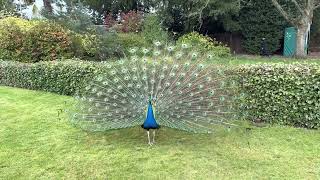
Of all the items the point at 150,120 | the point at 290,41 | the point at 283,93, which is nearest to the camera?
the point at 150,120

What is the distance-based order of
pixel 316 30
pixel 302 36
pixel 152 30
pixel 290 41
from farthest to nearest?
pixel 316 30 → pixel 290 41 → pixel 302 36 → pixel 152 30

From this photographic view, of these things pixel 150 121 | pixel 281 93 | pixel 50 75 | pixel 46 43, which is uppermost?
pixel 46 43

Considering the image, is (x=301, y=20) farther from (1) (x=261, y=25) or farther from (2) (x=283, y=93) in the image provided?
(2) (x=283, y=93)

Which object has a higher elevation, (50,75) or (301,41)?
(301,41)

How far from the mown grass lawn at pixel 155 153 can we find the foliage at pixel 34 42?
580 cm

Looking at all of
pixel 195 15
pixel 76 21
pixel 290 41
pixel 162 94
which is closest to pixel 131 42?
pixel 76 21

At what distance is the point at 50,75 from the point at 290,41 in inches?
586

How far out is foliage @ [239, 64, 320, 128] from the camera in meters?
7.50

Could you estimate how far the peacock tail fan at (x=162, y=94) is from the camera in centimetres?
656

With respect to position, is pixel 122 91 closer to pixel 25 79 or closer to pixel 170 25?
pixel 25 79

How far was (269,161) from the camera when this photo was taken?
6289mm

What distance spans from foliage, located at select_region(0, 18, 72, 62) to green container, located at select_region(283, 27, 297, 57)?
1257 centimetres

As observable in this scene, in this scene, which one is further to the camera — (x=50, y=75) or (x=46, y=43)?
(x=46, y=43)

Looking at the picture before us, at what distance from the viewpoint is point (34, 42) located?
46.3 feet
